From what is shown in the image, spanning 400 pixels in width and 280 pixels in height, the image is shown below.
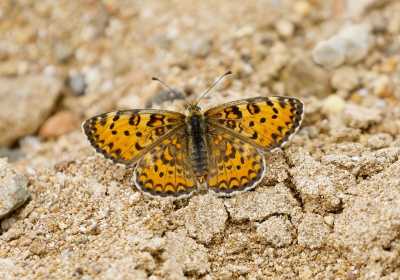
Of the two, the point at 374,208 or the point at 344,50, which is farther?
the point at 344,50

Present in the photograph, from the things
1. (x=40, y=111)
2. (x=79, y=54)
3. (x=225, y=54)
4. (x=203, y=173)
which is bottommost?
(x=203, y=173)

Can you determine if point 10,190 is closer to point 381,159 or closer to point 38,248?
point 38,248

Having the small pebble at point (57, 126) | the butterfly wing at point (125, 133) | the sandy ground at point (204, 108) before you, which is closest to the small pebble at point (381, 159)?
the sandy ground at point (204, 108)

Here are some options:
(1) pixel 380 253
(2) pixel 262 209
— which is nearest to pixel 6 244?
(2) pixel 262 209

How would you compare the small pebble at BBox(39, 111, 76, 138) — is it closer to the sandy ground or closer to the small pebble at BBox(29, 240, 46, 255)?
the sandy ground

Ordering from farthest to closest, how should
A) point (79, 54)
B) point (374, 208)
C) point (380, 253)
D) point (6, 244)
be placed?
point (79, 54), point (6, 244), point (374, 208), point (380, 253)

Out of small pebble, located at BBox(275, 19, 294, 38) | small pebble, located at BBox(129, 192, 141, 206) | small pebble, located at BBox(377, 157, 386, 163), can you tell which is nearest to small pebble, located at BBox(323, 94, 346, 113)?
small pebble, located at BBox(275, 19, 294, 38)

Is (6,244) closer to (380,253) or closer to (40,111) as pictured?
(40,111)

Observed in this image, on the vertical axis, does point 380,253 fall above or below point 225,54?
below
